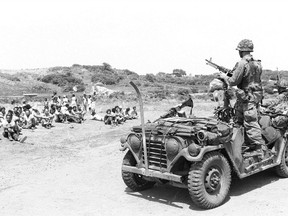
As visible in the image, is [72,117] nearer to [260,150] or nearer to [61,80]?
[260,150]

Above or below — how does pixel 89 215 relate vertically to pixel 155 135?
below

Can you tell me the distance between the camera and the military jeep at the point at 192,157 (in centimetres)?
651

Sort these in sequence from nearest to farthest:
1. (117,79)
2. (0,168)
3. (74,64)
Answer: (0,168)
(117,79)
(74,64)

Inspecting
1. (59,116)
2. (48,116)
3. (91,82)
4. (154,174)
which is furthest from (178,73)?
(154,174)

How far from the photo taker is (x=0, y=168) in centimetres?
1084

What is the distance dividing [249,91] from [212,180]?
2002mm

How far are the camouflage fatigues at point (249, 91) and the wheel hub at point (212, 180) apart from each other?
1.30 m

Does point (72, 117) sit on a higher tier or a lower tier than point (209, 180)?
higher

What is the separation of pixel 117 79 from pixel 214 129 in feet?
154

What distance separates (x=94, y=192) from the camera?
25.6ft

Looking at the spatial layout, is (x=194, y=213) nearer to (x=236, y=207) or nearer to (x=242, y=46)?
(x=236, y=207)

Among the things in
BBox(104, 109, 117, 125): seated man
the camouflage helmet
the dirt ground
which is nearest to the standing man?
the camouflage helmet

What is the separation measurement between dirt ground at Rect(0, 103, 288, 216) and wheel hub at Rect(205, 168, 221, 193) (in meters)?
0.32

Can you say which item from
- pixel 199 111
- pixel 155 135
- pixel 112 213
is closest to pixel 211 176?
pixel 155 135
